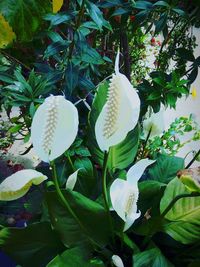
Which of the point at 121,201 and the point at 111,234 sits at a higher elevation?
the point at 121,201

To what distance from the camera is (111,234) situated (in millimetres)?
567

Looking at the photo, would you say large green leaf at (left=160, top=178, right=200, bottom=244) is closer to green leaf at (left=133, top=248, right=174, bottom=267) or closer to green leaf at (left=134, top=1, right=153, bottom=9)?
green leaf at (left=133, top=248, right=174, bottom=267)

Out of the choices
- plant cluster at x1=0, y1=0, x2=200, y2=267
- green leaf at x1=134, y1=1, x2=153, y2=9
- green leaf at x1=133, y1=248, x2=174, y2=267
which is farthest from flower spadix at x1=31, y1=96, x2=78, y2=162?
green leaf at x1=134, y1=1, x2=153, y2=9

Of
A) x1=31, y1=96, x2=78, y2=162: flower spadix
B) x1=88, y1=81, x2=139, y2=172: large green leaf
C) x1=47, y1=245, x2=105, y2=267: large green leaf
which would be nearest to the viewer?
x1=31, y1=96, x2=78, y2=162: flower spadix

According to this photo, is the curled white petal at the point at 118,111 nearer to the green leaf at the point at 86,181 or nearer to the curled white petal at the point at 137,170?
the curled white petal at the point at 137,170

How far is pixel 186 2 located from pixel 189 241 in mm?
508

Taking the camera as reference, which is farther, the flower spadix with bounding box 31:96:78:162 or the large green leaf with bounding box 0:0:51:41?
the large green leaf with bounding box 0:0:51:41

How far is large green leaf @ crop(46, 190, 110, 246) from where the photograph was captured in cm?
54

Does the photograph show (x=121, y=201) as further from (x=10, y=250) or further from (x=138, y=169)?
(x=10, y=250)

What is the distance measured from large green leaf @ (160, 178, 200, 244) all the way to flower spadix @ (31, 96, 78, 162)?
0.22 metres

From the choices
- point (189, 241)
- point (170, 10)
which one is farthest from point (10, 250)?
point (170, 10)

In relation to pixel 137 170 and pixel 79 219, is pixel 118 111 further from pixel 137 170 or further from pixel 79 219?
pixel 79 219

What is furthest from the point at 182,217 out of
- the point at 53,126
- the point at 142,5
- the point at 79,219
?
the point at 142,5

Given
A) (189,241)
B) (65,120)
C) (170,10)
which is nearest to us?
(65,120)
